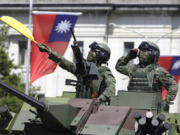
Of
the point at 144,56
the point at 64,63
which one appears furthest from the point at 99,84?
the point at 144,56

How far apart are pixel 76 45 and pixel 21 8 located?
137 ft

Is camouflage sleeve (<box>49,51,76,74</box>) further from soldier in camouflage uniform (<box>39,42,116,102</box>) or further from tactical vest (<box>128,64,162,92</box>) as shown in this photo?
tactical vest (<box>128,64,162,92</box>)

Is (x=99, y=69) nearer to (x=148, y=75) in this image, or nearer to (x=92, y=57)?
(x=92, y=57)

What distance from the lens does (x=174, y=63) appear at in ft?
127

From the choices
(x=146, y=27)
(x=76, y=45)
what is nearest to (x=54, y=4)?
(x=146, y=27)

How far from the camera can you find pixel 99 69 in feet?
66.5

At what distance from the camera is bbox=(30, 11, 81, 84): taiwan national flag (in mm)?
36000

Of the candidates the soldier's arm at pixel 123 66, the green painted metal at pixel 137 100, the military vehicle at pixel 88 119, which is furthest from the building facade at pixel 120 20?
the military vehicle at pixel 88 119

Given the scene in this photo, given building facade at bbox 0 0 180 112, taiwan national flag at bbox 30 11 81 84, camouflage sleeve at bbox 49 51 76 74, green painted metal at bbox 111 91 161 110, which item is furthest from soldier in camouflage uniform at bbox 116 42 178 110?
building facade at bbox 0 0 180 112

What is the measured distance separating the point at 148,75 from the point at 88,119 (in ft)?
8.31

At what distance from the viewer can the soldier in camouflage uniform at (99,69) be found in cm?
1948

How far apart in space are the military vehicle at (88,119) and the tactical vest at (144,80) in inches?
47.8

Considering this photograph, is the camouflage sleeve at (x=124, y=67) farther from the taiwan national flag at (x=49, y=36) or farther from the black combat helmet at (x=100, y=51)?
the taiwan national flag at (x=49, y=36)

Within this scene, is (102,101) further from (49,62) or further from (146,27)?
(146,27)
